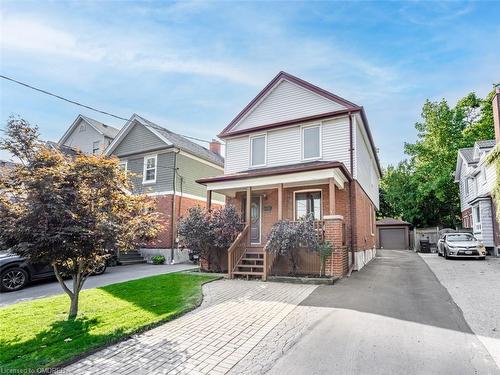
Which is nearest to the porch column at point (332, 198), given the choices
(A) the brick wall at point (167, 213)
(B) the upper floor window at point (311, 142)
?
(B) the upper floor window at point (311, 142)

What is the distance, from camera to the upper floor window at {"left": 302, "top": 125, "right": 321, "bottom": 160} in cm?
1384

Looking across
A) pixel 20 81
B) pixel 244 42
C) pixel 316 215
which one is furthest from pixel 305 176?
pixel 20 81

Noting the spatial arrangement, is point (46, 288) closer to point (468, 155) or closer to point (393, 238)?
point (468, 155)

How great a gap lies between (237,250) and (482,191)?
18744 millimetres

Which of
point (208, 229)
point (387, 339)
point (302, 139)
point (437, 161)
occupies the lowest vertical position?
point (387, 339)

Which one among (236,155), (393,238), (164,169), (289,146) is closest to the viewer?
(289,146)

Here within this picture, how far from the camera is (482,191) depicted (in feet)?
68.7

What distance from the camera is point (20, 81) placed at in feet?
32.7

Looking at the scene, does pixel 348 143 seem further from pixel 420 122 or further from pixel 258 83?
pixel 420 122

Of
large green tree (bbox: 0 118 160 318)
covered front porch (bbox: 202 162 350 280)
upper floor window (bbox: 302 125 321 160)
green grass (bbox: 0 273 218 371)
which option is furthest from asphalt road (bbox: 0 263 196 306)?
upper floor window (bbox: 302 125 321 160)

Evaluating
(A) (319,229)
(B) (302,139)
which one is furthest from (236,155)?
(A) (319,229)

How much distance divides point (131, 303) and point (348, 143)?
33.1 feet

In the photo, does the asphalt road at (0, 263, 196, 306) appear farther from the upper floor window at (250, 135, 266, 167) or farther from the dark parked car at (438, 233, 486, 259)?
the dark parked car at (438, 233, 486, 259)

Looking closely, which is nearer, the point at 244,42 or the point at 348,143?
the point at 244,42
